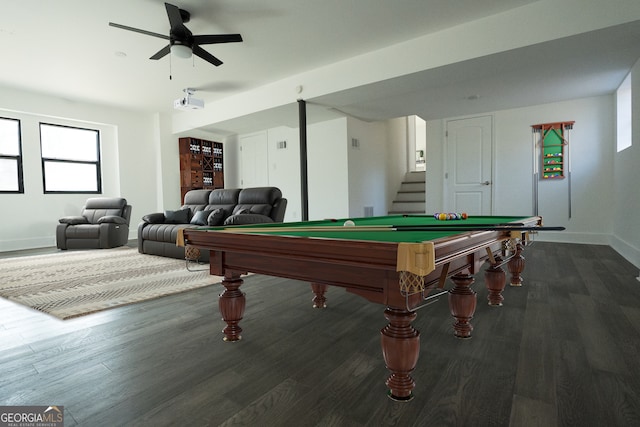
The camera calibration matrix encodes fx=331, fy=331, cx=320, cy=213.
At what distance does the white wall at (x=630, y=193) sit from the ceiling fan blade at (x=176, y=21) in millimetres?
4982

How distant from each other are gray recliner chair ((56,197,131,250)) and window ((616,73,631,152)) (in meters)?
Answer: 7.85

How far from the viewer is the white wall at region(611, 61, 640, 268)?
12.2ft

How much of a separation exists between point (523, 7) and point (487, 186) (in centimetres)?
346

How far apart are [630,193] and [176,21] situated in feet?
18.1

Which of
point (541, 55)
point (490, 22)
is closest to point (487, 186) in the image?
point (541, 55)

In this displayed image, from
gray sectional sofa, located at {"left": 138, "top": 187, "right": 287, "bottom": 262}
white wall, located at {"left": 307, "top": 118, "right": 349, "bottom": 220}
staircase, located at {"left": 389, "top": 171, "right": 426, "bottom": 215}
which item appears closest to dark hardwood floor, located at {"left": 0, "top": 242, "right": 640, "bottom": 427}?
gray sectional sofa, located at {"left": 138, "top": 187, "right": 287, "bottom": 262}

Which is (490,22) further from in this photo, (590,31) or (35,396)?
(35,396)

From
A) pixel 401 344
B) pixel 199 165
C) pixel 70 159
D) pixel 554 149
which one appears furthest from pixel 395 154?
pixel 401 344

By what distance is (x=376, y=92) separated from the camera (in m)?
4.98

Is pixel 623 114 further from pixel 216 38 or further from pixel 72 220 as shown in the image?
pixel 72 220

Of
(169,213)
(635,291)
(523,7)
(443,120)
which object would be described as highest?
(523,7)

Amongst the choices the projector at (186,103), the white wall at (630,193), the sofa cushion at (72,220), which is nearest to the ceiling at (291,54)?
the projector at (186,103)

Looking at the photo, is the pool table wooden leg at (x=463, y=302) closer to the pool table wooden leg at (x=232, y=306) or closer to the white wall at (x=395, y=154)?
the pool table wooden leg at (x=232, y=306)

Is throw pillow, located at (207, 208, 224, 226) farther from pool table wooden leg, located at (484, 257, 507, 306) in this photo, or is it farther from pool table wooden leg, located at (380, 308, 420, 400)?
pool table wooden leg, located at (380, 308, 420, 400)
